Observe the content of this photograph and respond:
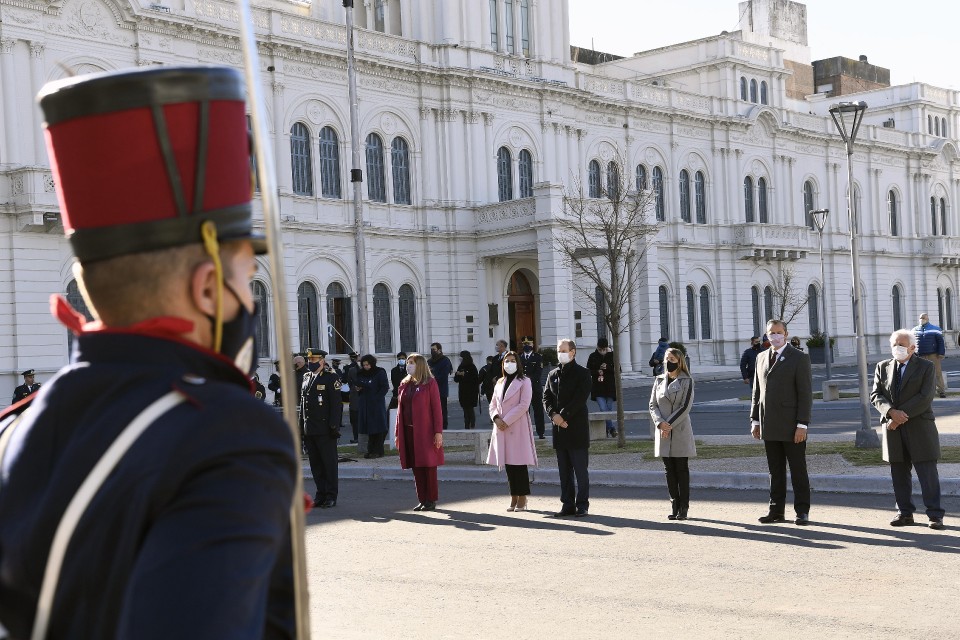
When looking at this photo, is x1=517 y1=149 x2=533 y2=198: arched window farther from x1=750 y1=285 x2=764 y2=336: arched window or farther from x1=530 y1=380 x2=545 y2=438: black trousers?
x1=530 y1=380 x2=545 y2=438: black trousers

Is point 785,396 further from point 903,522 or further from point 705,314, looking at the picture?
point 705,314

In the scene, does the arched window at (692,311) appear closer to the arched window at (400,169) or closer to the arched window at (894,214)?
the arched window at (400,169)

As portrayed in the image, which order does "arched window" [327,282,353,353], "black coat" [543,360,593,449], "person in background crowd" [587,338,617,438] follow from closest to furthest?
"black coat" [543,360,593,449], "person in background crowd" [587,338,617,438], "arched window" [327,282,353,353]

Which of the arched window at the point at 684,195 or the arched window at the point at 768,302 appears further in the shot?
the arched window at the point at 768,302

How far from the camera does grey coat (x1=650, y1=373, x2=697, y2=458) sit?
13.3 metres

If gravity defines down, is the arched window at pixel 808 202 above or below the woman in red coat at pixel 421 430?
above

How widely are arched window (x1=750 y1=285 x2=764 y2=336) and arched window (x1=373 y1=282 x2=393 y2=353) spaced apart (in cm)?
2169

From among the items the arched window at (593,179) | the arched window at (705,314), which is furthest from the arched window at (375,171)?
the arched window at (705,314)

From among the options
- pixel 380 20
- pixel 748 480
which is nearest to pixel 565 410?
pixel 748 480

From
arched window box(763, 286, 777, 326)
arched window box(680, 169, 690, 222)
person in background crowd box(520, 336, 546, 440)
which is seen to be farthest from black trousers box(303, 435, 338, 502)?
arched window box(763, 286, 777, 326)

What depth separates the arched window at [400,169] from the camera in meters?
44.3

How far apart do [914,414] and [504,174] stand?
119 feet

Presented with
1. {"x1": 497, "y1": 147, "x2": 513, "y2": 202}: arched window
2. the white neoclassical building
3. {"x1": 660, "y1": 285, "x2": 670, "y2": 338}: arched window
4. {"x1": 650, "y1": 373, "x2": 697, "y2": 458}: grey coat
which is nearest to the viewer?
{"x1": 650, "y1": 373, "x2": 697, "y2": 458}: grey coat

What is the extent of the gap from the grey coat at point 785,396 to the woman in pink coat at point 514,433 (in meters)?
2.81
